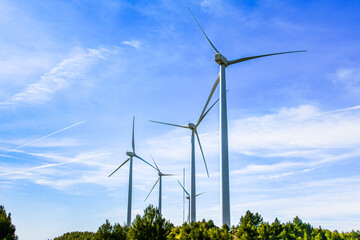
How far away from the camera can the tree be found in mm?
41312

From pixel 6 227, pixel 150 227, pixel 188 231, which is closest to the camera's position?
pixel 150 227

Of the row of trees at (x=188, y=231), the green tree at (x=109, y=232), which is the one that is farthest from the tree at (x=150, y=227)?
the green tree at (x=109, y=232)

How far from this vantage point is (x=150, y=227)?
41594 mm

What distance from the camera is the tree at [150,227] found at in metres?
41.3

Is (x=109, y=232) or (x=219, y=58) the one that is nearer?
(x=109, y=232)

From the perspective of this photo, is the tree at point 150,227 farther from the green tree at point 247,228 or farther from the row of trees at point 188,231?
the green tree at point 247,228

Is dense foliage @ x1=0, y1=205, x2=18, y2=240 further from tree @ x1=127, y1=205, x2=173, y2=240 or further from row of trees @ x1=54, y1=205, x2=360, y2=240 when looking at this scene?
tree @ x1=127, y1=205, x2=173, y2=240

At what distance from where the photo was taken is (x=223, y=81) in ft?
168

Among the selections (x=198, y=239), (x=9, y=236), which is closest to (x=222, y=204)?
(x=198, y=239)

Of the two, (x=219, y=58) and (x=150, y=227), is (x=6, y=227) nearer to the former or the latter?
(x=150, y=227)

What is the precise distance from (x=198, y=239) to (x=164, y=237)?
578cm

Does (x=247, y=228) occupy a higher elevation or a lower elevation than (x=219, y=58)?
lower

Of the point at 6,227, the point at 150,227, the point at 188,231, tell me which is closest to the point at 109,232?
the point at 150,227

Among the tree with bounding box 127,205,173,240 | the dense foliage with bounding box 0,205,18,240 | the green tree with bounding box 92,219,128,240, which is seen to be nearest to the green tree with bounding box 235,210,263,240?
the tree with bounding box 127,205,173,240
